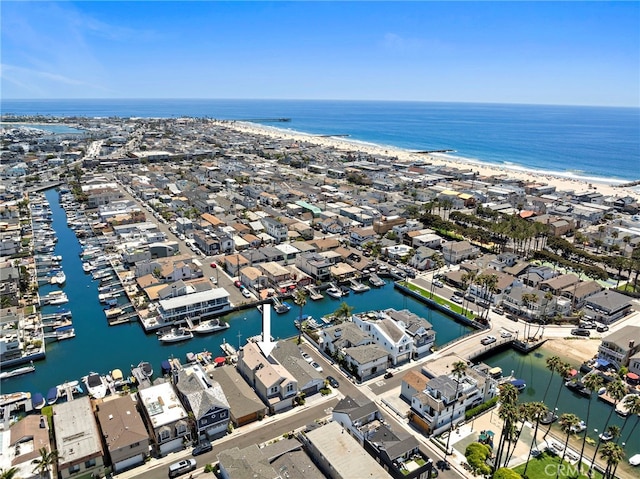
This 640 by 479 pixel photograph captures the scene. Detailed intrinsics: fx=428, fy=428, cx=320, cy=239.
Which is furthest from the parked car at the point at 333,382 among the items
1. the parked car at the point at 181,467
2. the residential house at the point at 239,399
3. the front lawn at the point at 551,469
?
the front lawn at the point at 551,469

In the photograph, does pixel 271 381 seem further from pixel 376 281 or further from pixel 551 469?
pixel 376 281

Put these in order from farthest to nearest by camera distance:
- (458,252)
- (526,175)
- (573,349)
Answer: (526,175)
(458,252)
(573,349)

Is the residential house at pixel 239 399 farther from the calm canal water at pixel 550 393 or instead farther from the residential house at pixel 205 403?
the calm canal water at pixel 550 393

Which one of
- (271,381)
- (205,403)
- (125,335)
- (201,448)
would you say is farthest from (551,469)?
(125,335)

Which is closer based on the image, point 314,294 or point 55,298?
point 55,298

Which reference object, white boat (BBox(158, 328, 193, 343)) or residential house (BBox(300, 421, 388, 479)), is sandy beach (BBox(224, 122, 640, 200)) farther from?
residential house (BBox(300, 421, 388, 479))

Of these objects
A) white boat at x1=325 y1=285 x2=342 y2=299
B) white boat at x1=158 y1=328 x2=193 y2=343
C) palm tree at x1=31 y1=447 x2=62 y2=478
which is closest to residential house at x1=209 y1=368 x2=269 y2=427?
white boat at x1=158 y1=328 x2=193 y2=343
